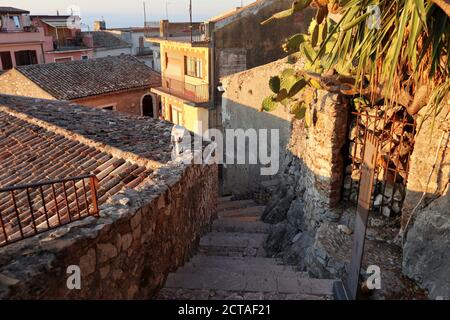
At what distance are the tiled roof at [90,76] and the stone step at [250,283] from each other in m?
12.5

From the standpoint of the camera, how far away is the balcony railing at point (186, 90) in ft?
44.3

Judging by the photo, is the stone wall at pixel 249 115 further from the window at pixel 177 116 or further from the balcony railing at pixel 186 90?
the window at pixel 177 116

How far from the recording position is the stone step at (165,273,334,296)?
11.2 ft

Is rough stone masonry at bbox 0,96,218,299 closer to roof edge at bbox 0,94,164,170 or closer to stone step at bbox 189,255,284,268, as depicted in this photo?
roof edge at bbox 0,94,164,170

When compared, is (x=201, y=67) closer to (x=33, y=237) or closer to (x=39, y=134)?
(x=39, y=134)

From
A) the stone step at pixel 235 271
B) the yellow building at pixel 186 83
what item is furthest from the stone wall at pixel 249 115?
the stone step at pixel 235 271

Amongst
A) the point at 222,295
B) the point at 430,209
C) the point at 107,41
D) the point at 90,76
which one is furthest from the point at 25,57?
the point at 430,209

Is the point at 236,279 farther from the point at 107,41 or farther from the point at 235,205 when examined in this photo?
the point at 107,41

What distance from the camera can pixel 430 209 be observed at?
3.47 metres

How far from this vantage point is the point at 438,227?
3277 mm

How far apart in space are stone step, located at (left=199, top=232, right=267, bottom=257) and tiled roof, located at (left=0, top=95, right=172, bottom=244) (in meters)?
1.34

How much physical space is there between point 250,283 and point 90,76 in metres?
14.8

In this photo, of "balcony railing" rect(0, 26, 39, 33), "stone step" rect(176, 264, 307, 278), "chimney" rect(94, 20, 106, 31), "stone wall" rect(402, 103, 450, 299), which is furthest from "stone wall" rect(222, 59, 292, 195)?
"chimney" rect(94, 20, 106, 31)
